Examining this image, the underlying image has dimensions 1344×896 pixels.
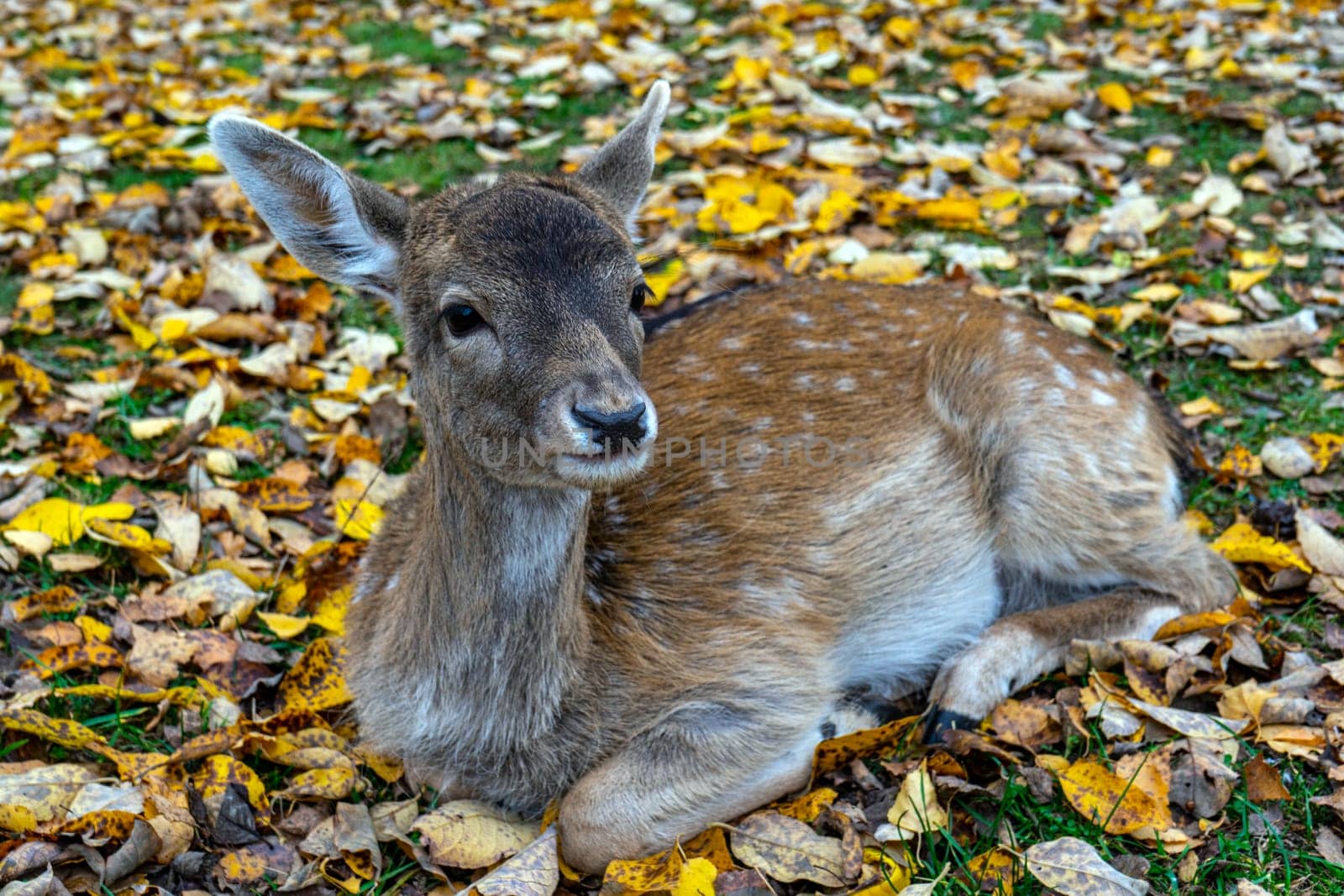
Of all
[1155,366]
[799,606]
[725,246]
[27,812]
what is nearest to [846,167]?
[725,246]

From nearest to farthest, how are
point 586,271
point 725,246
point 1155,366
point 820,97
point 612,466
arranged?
point 612,466, point 586,271, point 1155,366, point 725,246, point 820,97

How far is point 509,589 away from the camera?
3.42m

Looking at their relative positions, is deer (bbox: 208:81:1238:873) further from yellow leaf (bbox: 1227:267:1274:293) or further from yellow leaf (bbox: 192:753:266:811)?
yellow leaf (bbox: 1227:267:1274:293)

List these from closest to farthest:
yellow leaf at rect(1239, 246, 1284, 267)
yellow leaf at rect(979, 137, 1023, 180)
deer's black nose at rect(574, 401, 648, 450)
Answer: deer's black nose at rect(574, 401, 648, 450), yellow leaf at rect(1239, 246, 1284, 267), yellow leaf at rect(979, 137, 1023, 180)

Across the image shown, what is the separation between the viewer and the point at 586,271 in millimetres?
3236

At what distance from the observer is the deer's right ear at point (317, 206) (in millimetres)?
3264

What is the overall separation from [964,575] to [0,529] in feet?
11.4

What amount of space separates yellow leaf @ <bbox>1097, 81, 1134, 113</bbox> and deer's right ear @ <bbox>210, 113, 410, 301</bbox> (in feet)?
17.5

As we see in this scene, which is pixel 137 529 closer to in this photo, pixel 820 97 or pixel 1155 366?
pixel 1155 366

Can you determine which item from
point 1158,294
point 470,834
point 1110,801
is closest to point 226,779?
point 470,834

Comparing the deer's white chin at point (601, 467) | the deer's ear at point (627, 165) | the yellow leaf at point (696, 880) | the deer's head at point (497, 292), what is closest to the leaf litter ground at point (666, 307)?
the yellow leaf at point (696, 880)

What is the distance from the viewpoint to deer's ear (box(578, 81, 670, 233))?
12.5 feet

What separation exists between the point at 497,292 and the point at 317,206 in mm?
647

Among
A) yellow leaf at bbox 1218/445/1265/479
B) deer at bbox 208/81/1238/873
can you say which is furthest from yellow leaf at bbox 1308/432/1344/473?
deer at bbox 208/81/1238/873
